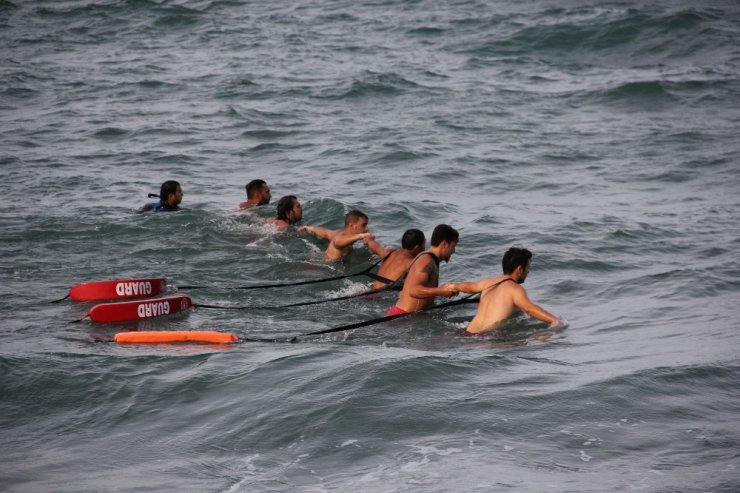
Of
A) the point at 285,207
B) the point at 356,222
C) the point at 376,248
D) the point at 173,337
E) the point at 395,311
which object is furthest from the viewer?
the point at 285,207

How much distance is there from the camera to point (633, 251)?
49.8 feet

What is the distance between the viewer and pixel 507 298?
423 inches

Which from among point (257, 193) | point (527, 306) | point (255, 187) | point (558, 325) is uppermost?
point (255, 187)

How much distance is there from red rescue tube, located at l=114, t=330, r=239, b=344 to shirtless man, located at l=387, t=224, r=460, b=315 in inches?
88.5

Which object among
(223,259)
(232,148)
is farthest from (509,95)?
(223,259)

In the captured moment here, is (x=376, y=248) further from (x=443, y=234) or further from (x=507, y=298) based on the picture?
(x=507, y=298)

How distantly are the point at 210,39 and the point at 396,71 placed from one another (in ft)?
23.5

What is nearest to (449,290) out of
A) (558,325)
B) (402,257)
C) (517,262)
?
(517,262)

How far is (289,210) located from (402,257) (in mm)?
3135

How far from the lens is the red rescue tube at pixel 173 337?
1037 cm

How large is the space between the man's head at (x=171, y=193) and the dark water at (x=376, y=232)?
29cm

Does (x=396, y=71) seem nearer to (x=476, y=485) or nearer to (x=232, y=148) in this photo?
(x=232, y=148)

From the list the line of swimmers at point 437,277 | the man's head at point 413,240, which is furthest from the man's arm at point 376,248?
the man's head at point 413,240

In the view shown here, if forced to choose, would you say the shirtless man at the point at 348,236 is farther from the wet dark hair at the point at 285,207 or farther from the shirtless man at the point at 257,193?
the shirtless man at the point at 257,193
